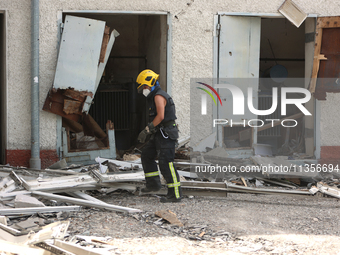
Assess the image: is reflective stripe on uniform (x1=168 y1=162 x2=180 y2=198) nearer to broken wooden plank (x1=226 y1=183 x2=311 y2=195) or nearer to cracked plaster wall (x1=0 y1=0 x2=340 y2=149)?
broken wooden plank (x1=226 y1=183 x2=311 y2=195)

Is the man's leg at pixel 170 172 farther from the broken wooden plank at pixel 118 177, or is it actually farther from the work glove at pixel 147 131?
the broken wooden plank at pixel 118 177

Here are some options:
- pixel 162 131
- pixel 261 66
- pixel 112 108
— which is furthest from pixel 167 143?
pixel 261 66

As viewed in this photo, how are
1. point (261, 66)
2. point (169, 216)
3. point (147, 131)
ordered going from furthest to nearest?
point (261, 66) < point (147, 131) < point (169, 216)

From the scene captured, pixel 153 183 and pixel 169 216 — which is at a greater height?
pixel 153 183

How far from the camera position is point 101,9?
7191 millimetres

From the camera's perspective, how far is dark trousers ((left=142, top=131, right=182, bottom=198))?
537 cm

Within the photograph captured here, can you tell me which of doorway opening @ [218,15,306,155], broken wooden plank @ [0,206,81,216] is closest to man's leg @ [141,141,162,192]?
broken wooden plank @ [0,206,81,216]

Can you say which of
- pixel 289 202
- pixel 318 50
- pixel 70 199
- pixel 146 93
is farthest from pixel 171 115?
pixel 318 50

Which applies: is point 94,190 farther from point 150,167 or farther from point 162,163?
Answer: point 162,163

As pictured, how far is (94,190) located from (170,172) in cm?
124

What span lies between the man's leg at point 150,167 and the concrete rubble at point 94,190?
255mm

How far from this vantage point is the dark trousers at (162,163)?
537 cm

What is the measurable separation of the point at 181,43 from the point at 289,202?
11.1 ft

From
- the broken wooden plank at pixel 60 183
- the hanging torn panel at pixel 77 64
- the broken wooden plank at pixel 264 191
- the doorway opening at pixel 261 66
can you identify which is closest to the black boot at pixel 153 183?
the broken wooden plank at pixel 60 183
